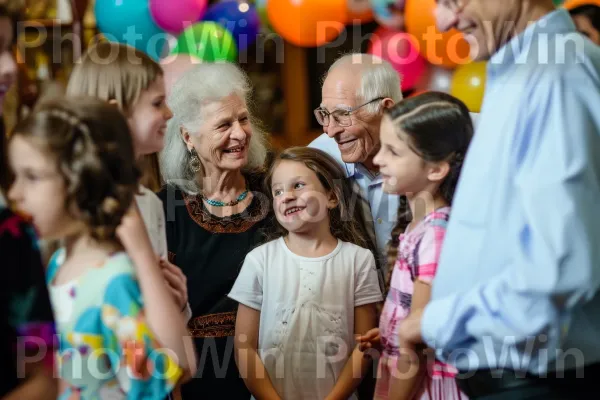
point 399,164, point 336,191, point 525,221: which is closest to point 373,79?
point 336,191

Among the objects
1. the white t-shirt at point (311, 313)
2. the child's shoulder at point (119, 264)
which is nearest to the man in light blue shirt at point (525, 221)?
the white t-shirt at point (311, 313)

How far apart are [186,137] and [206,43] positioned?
1.85 ft

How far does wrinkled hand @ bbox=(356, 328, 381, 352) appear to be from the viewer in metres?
1.68

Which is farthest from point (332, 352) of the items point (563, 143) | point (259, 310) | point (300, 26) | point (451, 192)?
point (300, 26)

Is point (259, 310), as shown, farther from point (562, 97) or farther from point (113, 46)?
point (562, 97)

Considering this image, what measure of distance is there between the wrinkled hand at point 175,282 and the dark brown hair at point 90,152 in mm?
184

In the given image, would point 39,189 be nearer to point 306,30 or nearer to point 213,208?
point 213,208

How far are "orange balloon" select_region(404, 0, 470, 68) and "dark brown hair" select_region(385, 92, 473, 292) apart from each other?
2.84 feet

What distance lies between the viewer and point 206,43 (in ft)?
7.97

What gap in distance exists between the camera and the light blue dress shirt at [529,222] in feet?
4.23

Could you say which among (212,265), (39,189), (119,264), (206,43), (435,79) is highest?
(206,43)

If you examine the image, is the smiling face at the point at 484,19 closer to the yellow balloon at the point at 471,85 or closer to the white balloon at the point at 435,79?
the yellow balloon at the point at 471,85

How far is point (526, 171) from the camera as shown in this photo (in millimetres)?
1331

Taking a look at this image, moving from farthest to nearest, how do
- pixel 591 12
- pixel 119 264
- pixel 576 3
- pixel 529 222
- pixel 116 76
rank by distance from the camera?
pixel 576 3 → pixel 591 12 → pixel 116 76 → pixel 119 264 → pixel 529 222
